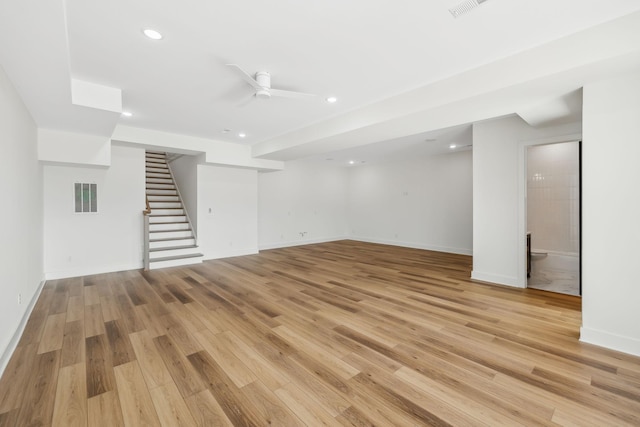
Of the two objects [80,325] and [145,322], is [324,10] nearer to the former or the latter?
[145,322]

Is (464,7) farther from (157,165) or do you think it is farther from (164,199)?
(157,165)

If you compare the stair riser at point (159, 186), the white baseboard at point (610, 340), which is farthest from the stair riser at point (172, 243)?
the white baseboard at point (610, 340)

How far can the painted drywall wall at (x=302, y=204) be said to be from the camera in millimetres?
8523

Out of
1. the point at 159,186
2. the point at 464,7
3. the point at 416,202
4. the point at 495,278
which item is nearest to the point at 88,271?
the point at 159,186

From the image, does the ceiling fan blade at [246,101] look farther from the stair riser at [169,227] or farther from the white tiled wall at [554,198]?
the white tiled wall at [554,198]

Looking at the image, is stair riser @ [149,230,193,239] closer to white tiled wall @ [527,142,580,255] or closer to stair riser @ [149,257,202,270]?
stair riser @ [149,257,202,270]

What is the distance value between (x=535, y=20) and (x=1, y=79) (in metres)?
4.52

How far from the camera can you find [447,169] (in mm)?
7773

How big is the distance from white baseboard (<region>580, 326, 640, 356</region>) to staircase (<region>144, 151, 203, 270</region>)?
6665mm

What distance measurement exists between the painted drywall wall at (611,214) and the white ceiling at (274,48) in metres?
0.40

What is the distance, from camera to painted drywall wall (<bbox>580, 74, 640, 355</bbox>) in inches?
96.4

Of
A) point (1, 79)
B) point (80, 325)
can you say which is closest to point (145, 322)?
point (80, 325)

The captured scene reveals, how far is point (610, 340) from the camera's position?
2559 millimetres

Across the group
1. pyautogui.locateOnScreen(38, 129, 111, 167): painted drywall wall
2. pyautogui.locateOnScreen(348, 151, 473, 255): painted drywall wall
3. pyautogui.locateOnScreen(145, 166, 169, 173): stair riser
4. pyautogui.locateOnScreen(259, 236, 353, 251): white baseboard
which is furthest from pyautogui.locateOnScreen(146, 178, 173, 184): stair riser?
pyautogui.locateOnScreen(348, 151, 473, 255): painted drywall wall
